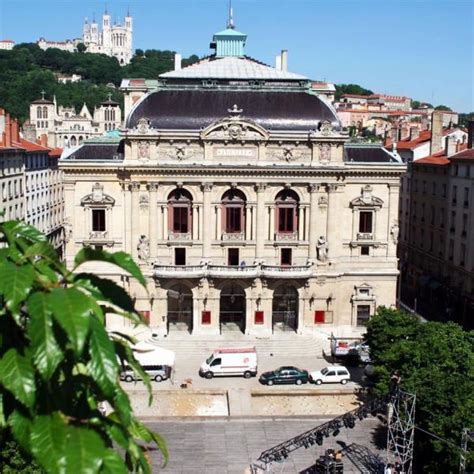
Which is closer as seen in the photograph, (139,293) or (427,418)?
(427,418)

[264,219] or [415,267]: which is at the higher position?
A: [264,219]

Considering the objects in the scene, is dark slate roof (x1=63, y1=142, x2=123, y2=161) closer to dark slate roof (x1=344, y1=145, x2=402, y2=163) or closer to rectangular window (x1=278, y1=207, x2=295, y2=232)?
rectangular window (x1=278, y1=207, x2=295, y2=232)

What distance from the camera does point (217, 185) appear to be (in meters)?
64.0

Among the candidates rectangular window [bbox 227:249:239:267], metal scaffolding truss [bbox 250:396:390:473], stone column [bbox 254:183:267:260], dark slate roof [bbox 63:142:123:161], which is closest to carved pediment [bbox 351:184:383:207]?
stone column [bbox 254:183:267:260]

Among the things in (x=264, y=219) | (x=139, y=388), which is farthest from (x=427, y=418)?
(x=264, y=219)

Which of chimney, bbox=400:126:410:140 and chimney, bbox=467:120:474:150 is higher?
chimney, bbox=400:126:410:140

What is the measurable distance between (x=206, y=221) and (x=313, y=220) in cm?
975

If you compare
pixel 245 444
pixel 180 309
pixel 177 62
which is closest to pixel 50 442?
pixel 245 444

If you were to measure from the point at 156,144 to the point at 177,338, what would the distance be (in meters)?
17.5

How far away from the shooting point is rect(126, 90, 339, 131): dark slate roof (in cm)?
6412

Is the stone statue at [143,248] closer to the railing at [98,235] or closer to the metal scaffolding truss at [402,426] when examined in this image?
the railing at [98,235]

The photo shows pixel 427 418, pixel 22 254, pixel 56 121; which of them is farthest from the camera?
pixel 56 121

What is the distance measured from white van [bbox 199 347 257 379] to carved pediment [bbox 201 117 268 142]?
749 inches

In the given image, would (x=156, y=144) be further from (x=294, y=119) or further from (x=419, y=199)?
(x=419, y=199)
